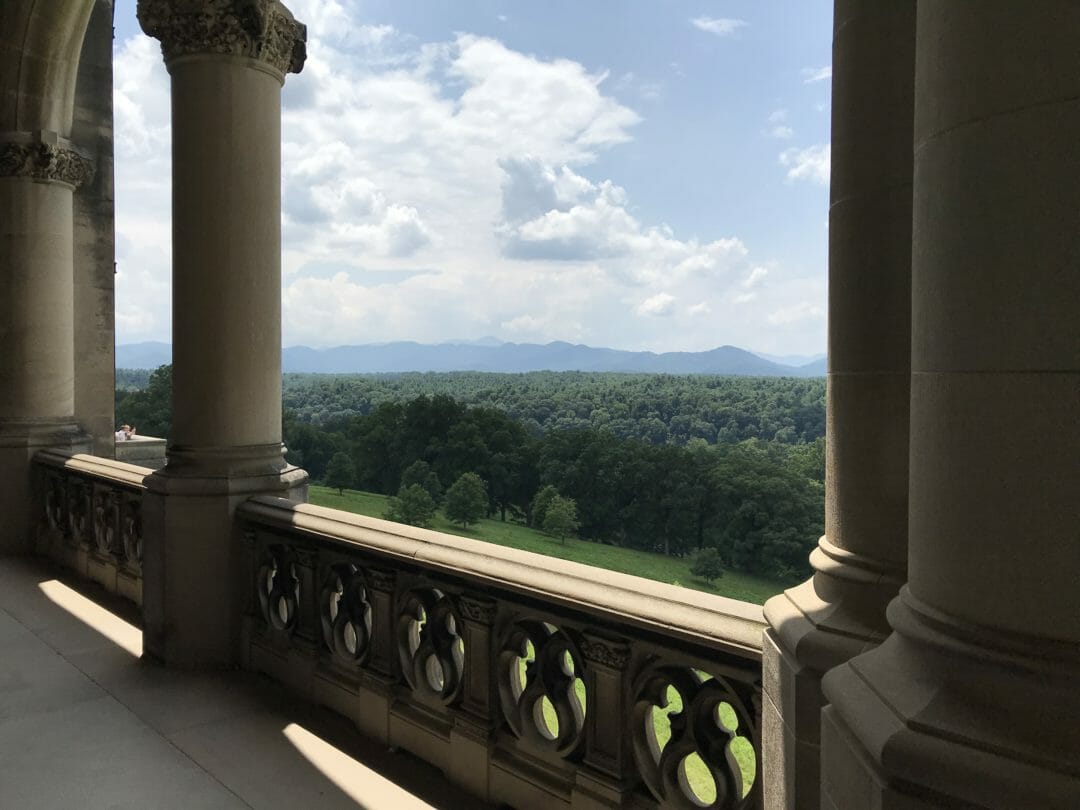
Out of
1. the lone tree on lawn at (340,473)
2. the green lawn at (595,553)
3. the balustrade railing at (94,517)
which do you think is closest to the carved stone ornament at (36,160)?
the balustrade railing at (94,517)

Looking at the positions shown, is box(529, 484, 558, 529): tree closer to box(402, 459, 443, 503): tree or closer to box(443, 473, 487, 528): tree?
box(443, 473, 487, 528): tree

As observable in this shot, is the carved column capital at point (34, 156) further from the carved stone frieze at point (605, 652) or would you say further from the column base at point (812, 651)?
the column base at point (812, 651)

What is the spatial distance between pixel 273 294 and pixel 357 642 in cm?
317

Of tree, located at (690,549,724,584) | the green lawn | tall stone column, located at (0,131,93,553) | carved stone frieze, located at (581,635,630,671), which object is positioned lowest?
the green lawn

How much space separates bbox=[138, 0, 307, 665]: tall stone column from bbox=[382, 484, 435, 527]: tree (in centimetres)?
3031

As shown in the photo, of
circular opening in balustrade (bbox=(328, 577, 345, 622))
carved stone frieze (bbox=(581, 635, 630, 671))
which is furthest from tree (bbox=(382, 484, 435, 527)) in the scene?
carved stone frieze (bbox=(581, 635, 630, 671))

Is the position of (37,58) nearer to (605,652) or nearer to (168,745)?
(168,745)

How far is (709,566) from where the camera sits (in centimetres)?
2369

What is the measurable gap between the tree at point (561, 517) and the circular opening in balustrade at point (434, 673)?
26.6 m

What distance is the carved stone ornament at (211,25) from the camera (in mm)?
6566

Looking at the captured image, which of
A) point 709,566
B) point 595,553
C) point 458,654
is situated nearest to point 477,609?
point 458,654

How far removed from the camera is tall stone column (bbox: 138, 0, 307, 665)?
6.70 meters

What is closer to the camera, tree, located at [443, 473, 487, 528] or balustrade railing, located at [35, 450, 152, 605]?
balustrade railing, located at [35, 450, 152, 605]

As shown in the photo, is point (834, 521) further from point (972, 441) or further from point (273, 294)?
point (273, 294)
